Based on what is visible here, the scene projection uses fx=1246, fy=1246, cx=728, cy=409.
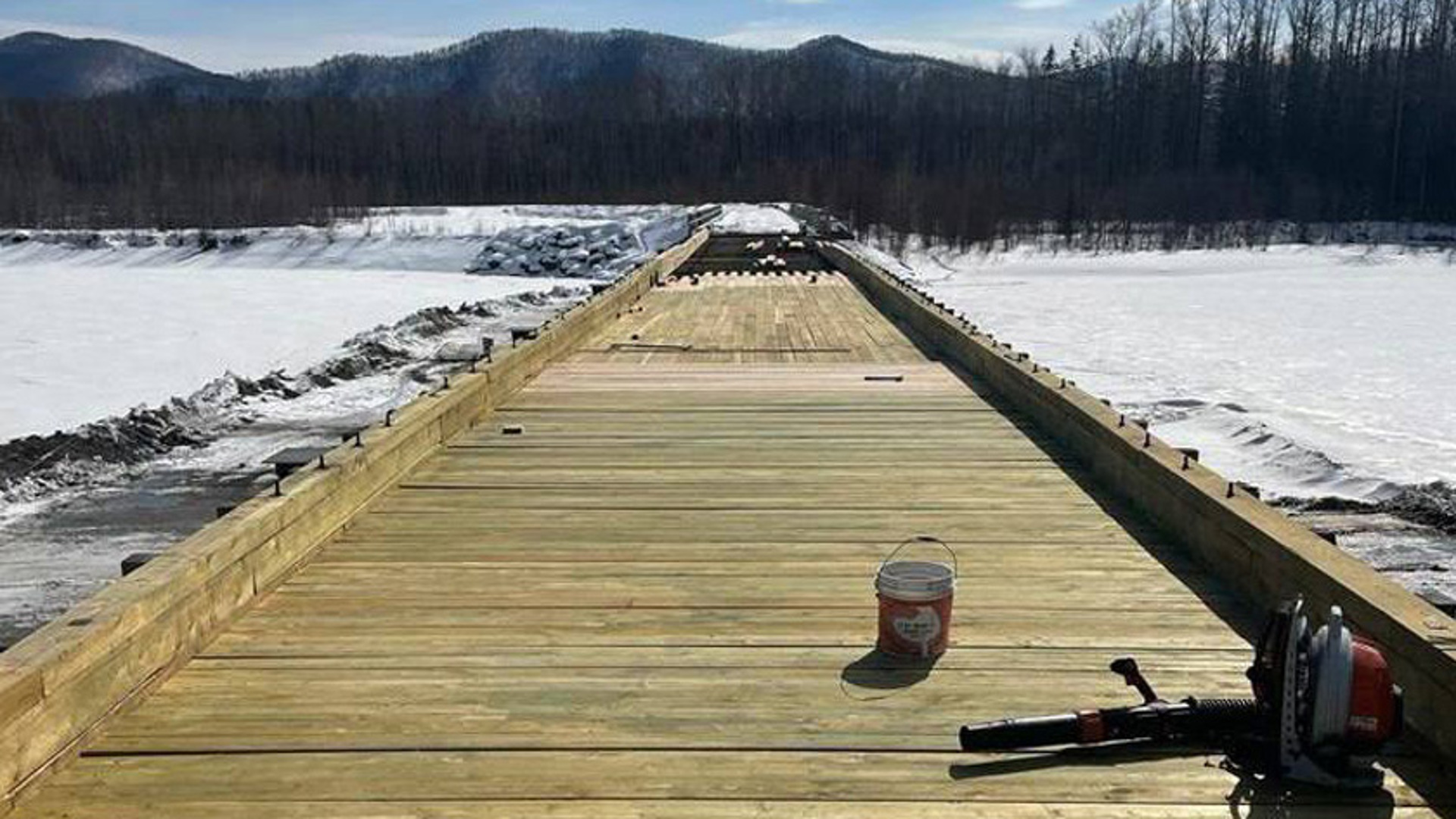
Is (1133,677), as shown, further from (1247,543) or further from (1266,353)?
(1266,353)

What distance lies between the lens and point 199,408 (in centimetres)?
1227

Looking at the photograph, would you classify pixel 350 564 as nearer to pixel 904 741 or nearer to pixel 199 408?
pixel 904 741

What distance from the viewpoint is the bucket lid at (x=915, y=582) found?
135 inches

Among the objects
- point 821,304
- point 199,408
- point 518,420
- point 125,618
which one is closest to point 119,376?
point 199,408

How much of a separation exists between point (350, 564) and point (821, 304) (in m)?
10.7

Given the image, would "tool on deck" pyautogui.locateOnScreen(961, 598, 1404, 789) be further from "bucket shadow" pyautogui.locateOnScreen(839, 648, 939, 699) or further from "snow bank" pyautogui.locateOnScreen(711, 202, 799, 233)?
"snow bank" pyautogui.locateOnScreen(711, 202, 799, 233)

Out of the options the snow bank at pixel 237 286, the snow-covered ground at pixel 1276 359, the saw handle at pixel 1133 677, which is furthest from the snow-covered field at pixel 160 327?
the saw handle at pixel 1133 677

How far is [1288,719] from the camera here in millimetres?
2713

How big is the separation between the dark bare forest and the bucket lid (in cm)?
4227

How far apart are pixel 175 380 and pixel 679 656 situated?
12614 mm

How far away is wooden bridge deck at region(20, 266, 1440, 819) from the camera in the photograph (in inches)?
109

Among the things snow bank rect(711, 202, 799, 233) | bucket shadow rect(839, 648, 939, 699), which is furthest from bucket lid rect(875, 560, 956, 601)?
snow bank rect(711, 202, 799, 233)

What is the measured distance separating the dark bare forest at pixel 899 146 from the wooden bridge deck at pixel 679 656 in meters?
40.6

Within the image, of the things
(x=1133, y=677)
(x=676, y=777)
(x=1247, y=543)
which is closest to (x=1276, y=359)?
(x=1247, y=543)
